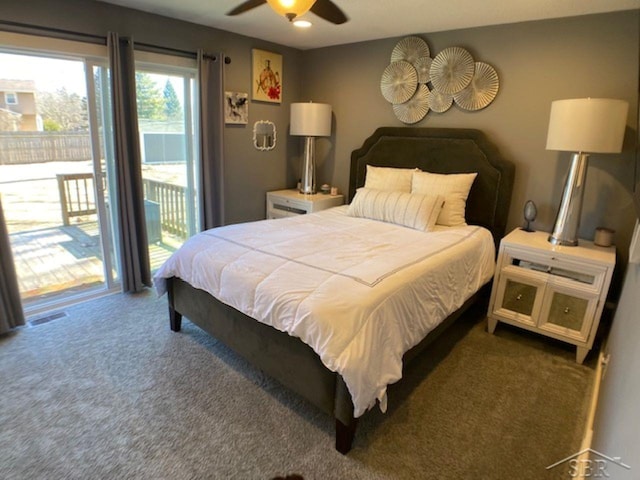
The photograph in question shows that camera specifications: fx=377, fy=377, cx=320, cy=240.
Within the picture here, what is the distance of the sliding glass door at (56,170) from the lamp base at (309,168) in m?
1.91

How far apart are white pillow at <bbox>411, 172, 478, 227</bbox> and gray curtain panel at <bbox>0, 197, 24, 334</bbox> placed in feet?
10.2

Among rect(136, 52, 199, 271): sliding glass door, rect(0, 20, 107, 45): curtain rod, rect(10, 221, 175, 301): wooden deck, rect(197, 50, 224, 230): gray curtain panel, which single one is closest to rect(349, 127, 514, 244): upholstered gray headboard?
rect(197, 50, 224, 230): gray curtain panel

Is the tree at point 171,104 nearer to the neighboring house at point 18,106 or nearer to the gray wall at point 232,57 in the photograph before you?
the gray wall at point 232,57

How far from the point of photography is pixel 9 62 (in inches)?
103

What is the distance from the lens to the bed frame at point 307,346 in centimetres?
178

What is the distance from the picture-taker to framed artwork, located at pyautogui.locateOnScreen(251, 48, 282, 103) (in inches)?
154

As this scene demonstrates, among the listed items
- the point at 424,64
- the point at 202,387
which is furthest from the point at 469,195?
the point at 202,387

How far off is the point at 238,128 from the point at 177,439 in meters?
2.97

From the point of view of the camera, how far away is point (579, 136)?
2.43m

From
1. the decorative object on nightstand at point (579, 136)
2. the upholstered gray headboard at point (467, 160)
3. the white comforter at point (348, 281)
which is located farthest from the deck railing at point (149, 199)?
the decorative object on nightstand at point (579, 136)

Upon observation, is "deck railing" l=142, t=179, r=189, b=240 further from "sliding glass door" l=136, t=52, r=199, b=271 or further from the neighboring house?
Answer: the neighboring house

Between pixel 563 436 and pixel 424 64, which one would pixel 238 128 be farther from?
pixel 563 436

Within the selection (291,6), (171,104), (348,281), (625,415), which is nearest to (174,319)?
(348,281)

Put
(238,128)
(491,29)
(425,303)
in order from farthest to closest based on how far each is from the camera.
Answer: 1. (238,128)
2. (491,29)
3. (425,303)
